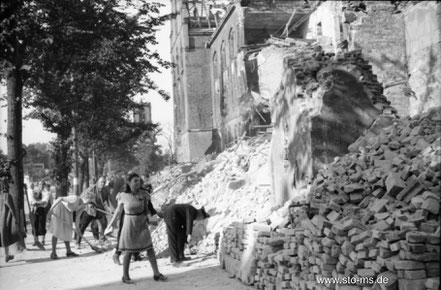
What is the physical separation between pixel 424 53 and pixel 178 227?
1144 cm

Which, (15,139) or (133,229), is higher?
(15,139)

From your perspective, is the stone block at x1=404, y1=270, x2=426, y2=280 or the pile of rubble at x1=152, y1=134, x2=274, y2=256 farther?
the pile of rubble at x1=152, y1=134, x2=274, y2=256

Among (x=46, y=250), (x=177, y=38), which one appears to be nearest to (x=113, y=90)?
(x=46, y=250)

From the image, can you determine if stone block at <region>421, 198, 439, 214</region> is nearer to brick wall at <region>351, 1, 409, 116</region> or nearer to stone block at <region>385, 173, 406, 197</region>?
stone block at <region>385, 173, 406, 197</region>

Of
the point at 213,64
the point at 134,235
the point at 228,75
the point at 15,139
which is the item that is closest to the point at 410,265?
the point at 134,235

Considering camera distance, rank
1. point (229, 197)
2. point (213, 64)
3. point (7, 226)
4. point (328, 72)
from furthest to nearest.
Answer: point (213, 64) < point (229, 197) < point (7, 226) < point (328, 72)

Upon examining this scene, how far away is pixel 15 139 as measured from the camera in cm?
1221

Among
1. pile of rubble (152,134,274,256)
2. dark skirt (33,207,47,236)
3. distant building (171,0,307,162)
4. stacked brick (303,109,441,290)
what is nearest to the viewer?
stacked brick (303,109,441,290)

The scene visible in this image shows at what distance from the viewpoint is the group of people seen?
24.4 feet

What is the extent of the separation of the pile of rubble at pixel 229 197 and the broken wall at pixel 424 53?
5.56 meters

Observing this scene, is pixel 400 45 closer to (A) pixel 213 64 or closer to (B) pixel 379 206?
(B) pixel 379 206

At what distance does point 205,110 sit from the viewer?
4328 cm

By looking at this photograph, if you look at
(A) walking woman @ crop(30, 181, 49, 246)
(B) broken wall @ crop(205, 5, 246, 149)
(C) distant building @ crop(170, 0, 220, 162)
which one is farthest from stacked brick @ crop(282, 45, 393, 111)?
(C) distant building @ crop(170, 0, 220, 162)

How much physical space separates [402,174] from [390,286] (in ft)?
6.21
